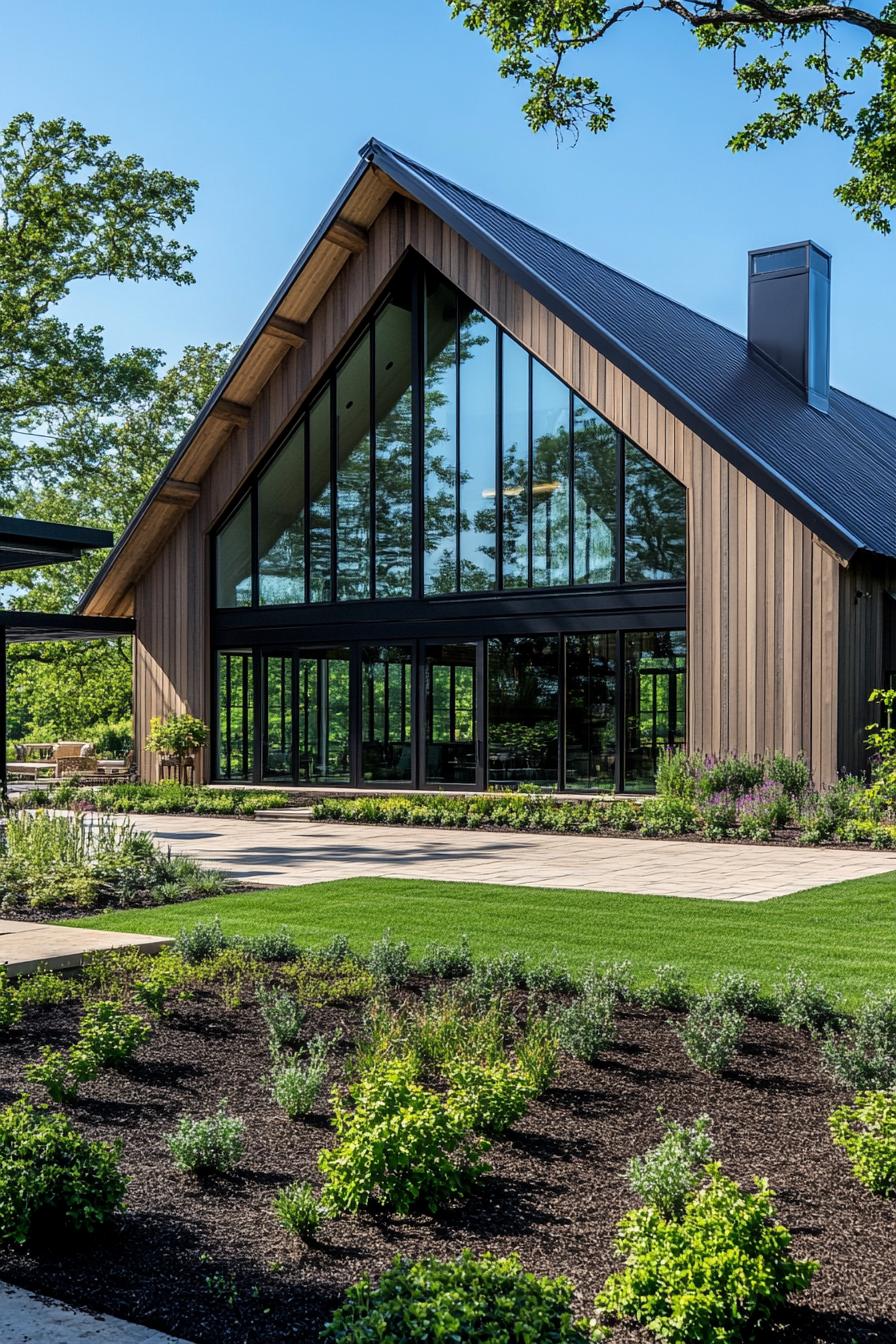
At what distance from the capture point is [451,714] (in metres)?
20.2

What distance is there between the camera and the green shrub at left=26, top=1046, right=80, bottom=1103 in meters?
4.71

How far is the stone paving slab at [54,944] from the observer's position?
703cm

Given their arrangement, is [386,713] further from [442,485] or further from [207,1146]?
[207,1146]

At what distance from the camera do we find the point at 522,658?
19469mm

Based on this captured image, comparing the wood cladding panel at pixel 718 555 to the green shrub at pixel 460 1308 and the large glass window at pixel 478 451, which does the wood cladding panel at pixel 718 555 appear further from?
the green shrub at pixel 460 1308

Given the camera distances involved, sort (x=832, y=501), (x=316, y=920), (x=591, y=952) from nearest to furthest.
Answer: (x=591, y=952)
(x=316, y=920)
(x=832, y=501)

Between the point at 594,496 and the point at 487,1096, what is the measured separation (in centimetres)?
1499

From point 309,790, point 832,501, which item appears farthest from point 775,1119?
point 309,790

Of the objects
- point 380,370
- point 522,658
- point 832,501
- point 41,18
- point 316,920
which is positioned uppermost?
point 41,18

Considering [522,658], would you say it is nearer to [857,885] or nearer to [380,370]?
[380,370]

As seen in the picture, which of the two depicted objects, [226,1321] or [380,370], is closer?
[226,1321]

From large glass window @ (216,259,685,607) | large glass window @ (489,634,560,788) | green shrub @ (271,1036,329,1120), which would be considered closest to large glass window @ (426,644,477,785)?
large glass window @ (489,634,560,788)

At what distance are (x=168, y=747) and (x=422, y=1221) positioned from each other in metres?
19.0

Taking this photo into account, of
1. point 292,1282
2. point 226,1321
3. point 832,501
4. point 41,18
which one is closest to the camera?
point 226,1321
